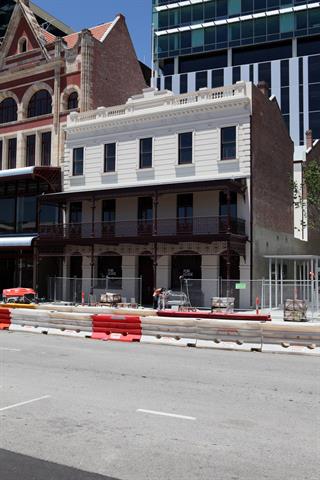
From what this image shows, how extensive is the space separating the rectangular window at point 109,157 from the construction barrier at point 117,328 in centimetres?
1732

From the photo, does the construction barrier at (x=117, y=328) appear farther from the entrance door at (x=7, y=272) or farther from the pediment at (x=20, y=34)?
the pediment at (x=20, y=34)

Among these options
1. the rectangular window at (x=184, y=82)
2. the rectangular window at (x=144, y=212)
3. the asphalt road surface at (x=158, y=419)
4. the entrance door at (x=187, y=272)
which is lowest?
the asphalt road surface at (x=158, y=419)

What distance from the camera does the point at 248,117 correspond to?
28.7 metres

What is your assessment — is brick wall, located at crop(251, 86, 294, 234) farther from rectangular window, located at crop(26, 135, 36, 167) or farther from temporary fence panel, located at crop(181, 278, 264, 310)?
rectangular window, located at crop(26, 135, 36, 167)

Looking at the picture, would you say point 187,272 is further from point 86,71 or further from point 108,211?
point 86,71

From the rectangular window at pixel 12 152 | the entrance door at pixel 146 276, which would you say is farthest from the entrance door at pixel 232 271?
the rectangular window at pixel 12 152

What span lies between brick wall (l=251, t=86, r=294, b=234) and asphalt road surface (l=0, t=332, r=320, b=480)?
61.1 ft

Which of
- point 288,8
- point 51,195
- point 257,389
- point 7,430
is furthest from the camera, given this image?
point 288,8

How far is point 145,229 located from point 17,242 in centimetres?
872

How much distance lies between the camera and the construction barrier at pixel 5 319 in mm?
19141

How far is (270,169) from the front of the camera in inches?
1262

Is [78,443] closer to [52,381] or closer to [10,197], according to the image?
[52,381]

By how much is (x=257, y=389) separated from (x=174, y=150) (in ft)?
74.7

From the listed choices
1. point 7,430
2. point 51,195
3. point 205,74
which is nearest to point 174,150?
point 51,195
